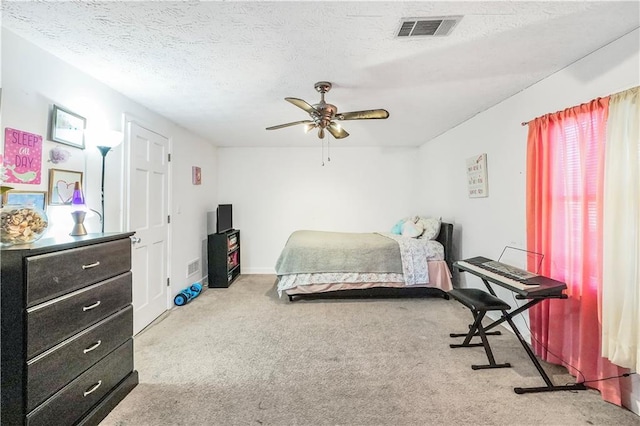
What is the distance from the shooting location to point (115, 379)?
1.81 m

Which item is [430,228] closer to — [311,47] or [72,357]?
[311,47]

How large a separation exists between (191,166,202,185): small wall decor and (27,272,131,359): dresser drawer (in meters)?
2.51

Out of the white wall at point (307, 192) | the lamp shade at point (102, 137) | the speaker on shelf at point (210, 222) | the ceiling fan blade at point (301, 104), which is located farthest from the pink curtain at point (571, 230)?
the speaker on shelf at point (210, 222)

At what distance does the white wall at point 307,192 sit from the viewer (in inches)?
209

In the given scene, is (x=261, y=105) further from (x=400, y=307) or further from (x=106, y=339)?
(x=400, y=307)

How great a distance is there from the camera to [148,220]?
3.06 m

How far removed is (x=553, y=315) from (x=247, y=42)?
2.96 m

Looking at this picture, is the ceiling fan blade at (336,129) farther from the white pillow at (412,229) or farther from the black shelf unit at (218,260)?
the black shelf unit at (218,260)

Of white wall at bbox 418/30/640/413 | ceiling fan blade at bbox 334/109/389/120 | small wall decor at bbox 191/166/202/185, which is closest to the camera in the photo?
white wall at bbox 418/30/640/413

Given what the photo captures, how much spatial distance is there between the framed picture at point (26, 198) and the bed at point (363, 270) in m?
2.41

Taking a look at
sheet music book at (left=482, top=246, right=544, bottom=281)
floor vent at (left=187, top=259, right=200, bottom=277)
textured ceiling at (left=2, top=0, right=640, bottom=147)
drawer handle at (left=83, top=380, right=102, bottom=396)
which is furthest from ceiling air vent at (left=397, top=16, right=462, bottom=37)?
floor vent at (left=187, top=259, right=200, bottom=277)

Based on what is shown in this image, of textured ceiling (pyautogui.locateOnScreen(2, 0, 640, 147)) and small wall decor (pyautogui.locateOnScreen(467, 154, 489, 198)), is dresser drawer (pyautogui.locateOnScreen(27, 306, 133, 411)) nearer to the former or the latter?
textured ceiling (pyautogui.locateOnScreen(2, 0, 640, 147))

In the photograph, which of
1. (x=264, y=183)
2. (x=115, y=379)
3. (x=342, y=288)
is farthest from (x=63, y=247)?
(x=264, y=183)

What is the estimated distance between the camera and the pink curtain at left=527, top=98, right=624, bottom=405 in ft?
6.07
